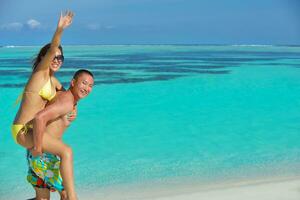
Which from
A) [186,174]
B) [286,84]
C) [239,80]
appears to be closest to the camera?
[186,174]

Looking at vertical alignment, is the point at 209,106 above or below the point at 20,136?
above

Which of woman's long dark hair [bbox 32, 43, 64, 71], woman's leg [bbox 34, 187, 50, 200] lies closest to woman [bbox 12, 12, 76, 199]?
woman's long dark hair [bbox 32, 43, 64, 71]

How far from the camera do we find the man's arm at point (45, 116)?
6.38 feet

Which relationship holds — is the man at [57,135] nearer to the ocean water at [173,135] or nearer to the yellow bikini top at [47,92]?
the yellow bikini top at [47,92]

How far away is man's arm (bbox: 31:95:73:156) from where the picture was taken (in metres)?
1.94

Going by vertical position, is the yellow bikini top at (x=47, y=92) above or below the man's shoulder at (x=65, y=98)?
above

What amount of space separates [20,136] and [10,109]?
23.8ft

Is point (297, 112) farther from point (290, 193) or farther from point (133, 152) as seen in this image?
point (290, 193)

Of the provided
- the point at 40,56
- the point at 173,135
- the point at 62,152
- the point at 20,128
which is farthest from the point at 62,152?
the point at 173,135

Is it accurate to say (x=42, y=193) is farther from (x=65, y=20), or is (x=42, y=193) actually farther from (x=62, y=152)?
(x=65, y=20)

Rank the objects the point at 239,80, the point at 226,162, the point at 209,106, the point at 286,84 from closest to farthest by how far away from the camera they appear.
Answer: the point at 226,162 → the point at 209,106 → the point at 286,84 → the point at 239,80

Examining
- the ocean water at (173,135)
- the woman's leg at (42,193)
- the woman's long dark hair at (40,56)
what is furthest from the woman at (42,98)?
the ocean water at (173,135)

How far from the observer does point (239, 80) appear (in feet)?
47.3

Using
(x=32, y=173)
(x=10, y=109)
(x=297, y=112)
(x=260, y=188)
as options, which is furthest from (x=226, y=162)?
(x=10, y=109)
